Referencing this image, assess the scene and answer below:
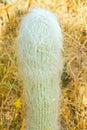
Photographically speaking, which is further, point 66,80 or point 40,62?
point 66,80

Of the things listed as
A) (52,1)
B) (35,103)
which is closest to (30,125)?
(35,103)

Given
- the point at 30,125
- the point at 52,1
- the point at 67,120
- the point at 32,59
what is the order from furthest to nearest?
the point at 52,1, the point at 67,120, the point at 30,125, the point at 32,59

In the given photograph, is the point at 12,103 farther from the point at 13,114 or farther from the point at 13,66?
the point at 13,66

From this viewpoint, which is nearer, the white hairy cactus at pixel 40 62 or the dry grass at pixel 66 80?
the white hairy cactus at pixel 40 62

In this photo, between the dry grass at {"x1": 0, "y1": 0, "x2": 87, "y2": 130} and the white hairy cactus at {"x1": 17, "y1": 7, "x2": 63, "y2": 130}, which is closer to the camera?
the white hairy cactus at {"x1": 17, "y1": 7, "x2": 63, "y2": 130}

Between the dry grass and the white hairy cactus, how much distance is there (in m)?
0.72

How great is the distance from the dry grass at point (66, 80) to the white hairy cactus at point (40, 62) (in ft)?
2.37

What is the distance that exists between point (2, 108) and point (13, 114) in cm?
9

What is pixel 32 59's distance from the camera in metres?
1.61

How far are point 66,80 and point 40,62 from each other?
0.97 meters

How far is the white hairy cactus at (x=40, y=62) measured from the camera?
5.25ft

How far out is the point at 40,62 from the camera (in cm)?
161

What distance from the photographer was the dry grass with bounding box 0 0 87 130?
251cm

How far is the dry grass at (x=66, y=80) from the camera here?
251 centimetres
